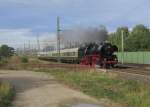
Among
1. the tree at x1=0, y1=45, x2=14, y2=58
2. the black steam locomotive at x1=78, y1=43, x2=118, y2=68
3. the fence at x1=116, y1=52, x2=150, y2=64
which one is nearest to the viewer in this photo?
the black steam locomotive at x1=78, y1=43, x2=118, y2=68

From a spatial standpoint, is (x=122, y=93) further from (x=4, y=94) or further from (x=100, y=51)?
(x=100, y=51)

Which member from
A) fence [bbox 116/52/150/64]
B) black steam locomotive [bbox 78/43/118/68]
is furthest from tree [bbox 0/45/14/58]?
black steam locomotive [bbox 78/43/118/68]

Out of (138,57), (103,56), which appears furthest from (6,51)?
(103,56)

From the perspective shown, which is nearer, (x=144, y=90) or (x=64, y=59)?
(x=144, y=90)

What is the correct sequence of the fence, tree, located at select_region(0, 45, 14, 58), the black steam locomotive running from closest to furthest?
the black steam locomotive, the fence, tree, located at select_region(0, 45, 14, 58)

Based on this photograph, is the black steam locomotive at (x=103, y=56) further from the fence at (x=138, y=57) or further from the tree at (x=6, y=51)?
the tree at (x=6, y=51)

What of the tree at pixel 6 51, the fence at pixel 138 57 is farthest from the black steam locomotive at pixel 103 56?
the tree at pixel 6 51

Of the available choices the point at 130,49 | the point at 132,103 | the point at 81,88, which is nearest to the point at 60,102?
the point at 132,103

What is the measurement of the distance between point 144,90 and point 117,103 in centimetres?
283

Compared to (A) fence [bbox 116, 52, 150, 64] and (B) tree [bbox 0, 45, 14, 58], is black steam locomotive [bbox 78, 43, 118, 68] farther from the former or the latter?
(B) tree [bbox 0, 45, 14, 58]

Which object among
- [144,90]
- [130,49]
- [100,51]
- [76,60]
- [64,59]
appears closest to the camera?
[144,90]

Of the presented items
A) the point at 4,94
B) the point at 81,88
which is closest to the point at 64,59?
the point at 81,88

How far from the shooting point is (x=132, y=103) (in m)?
15.5

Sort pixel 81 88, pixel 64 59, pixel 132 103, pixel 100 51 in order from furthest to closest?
pixel 64 59 < pixel 100 51 < pixel 81 88 < pixel 132 103
